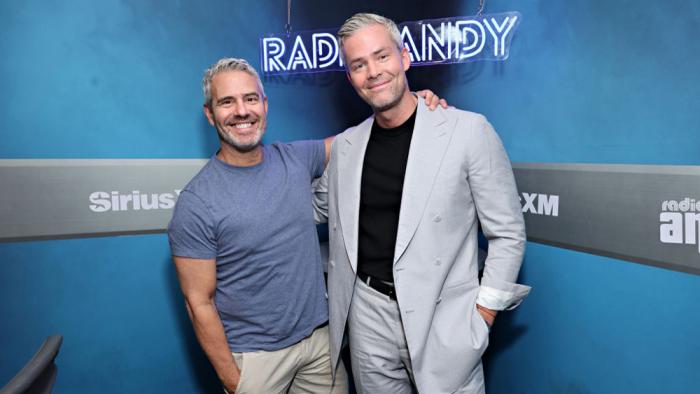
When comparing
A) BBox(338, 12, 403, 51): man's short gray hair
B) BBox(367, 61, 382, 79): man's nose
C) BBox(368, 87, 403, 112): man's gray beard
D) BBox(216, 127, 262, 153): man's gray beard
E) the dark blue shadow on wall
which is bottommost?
the dark blue shadow on wall

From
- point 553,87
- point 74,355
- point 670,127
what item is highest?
point 553,87

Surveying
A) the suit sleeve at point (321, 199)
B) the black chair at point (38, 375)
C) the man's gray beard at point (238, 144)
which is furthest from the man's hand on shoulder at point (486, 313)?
the black chair at point (38, 375)

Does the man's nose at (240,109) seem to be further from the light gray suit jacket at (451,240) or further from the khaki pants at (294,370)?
the khaki pants at (294,370)

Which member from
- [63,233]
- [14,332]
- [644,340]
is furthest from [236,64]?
[644,340]

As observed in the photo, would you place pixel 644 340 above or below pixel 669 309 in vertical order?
below

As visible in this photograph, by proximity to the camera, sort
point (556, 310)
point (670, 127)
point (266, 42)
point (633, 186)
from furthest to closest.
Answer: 1. point (266, 42)
2. point (556, 310)
3. point (633, 186)
4. point (670, 127)

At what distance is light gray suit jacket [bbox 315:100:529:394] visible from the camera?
1947mm

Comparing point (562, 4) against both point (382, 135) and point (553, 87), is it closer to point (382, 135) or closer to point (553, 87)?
point (553, 87)

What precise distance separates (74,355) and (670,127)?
9.47ft

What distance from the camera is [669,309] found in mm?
2062

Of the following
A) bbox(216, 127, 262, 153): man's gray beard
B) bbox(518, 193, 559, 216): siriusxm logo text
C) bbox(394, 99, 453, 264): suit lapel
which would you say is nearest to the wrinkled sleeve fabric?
bbox(216, 127, 262, 153): man's gray beard

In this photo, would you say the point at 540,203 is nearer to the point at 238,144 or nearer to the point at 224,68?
the point at 238,144

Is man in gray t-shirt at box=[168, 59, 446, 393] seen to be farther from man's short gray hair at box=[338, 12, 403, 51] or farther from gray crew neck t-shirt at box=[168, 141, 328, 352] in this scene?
man's short gray hair at box=[338, 12, 403, 51]

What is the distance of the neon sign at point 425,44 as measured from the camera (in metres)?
2.50
